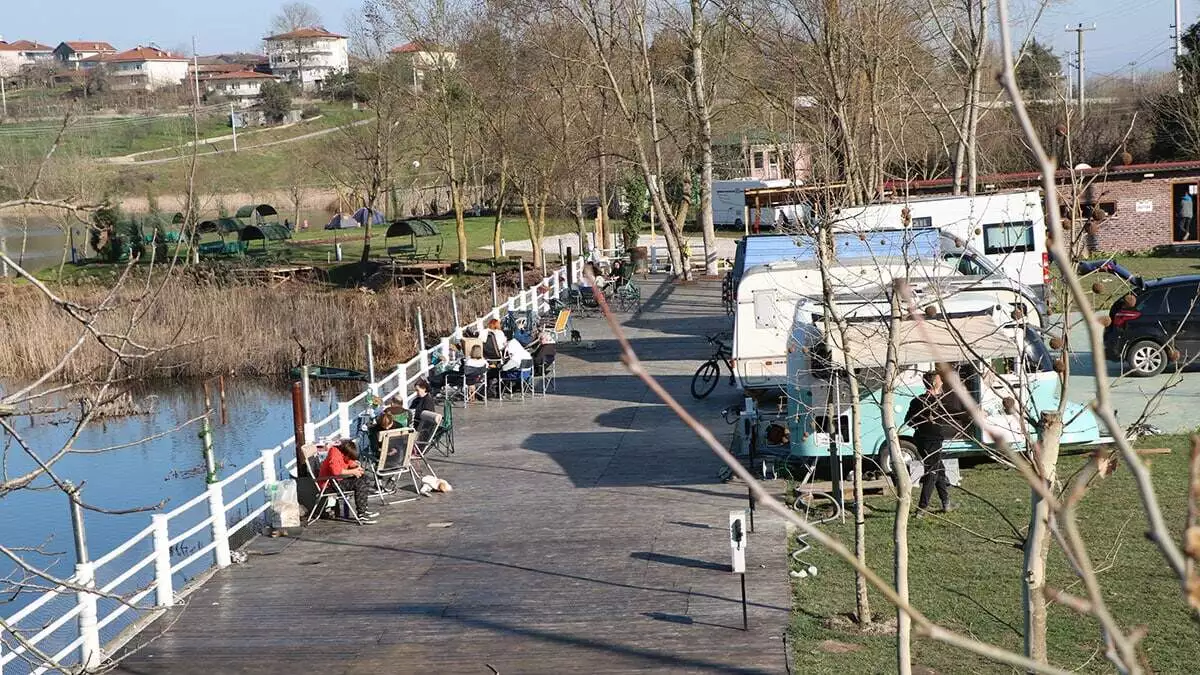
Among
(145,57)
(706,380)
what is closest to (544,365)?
(706,380)

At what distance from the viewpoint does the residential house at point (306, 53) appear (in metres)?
137

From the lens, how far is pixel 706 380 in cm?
2141

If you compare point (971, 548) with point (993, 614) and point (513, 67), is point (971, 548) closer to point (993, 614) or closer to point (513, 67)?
point (993, 614)

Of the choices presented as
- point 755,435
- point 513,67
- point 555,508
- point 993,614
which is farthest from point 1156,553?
point 513,67

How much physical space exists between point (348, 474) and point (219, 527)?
1.66 metres

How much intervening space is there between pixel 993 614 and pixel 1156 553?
8.93ft

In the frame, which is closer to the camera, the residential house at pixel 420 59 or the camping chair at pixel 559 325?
the camping chair at pixel 559 325

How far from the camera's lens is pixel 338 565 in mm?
13047

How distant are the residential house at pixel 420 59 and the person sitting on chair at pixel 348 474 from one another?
3358cm

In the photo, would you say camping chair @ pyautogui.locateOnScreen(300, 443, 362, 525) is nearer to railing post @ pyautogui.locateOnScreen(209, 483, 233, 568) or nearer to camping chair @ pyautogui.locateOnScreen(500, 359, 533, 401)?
railing post @ pyautogui.locateOnScreen(209, 483, 233, 568)

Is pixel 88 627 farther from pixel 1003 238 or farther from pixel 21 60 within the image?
pixel 21 60

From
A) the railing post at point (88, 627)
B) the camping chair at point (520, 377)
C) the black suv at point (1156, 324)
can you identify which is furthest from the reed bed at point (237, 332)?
the railing post at point (88, 627)

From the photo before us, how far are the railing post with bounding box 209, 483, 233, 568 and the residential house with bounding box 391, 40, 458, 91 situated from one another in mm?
34915

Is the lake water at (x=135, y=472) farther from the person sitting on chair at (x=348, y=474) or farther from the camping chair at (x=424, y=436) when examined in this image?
the camping chair at (x=424, y=436)
